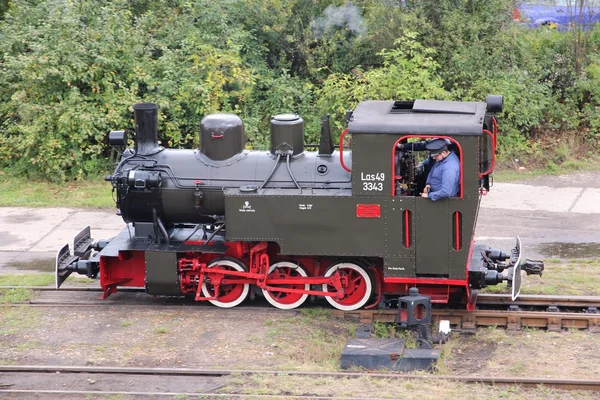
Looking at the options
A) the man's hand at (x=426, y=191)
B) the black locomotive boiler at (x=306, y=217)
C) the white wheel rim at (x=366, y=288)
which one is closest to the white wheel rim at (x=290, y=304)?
the black locomotive boiler at (x=306, y=217)

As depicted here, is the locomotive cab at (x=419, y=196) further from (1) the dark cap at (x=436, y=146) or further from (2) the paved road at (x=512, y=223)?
(2) the paved road at (x=512, y=223)

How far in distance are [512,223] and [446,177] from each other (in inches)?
229

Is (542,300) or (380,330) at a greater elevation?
(542,300)

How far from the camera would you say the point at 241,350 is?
1016cm

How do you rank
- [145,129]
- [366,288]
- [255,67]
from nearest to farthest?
[366,288] < [145,129] < [255,67]

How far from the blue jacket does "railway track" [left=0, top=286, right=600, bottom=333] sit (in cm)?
158

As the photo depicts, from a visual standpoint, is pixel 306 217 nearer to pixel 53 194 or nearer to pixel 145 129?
pixel 145 129

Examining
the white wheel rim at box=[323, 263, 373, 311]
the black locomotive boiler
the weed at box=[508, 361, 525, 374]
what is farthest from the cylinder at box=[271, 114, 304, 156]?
the weed at box=[508, 361, 525, 374]

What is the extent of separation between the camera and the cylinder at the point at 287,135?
37.2 feet

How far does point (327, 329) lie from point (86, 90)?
30.5ft

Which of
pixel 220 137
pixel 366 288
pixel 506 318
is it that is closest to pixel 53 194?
pixel 220 137

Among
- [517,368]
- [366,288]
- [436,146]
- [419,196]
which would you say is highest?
[436,146]

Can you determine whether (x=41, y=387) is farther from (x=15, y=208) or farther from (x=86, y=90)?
(x=86, y=90)

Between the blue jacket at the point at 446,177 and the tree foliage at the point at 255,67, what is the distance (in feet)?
24.5
